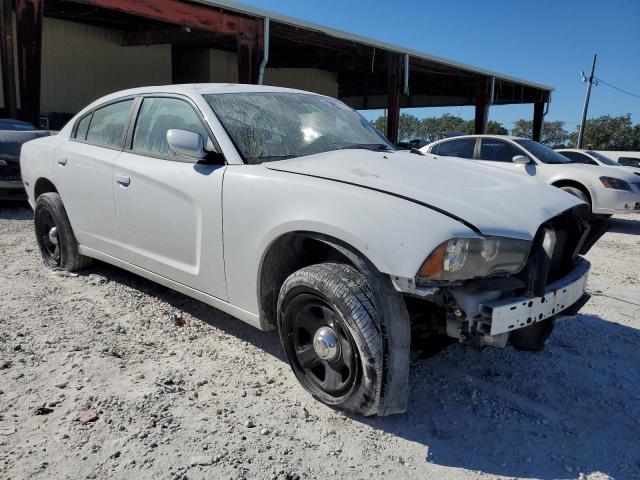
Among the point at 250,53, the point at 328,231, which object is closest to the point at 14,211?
the point at 328,231

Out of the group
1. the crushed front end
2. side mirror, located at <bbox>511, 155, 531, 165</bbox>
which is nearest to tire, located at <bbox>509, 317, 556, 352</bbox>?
the crushed front end

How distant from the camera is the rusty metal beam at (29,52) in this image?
10.7 m

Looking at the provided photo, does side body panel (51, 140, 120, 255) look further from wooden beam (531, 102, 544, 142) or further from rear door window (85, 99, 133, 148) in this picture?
wooden beam (531, 102, 544, 142)

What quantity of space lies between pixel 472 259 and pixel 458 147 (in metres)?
7.59

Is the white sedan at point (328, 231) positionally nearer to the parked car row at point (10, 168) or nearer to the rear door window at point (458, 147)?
the parked car row at point (10, 168)

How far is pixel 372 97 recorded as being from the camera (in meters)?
32.8

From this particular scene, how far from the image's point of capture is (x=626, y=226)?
9.17 metres

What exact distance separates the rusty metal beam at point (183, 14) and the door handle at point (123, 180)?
8.81m

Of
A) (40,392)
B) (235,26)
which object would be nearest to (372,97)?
(235,26)

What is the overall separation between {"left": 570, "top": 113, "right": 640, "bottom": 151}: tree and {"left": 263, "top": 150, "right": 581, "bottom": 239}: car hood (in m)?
56.6

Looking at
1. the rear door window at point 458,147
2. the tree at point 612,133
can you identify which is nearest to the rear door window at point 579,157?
Result: the rear door window at point 458,147

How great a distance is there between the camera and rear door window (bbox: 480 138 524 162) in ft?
29.2

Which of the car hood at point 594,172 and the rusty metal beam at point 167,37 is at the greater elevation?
the rusty metal beam at point 167,37

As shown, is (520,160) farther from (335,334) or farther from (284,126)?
(335,334)
